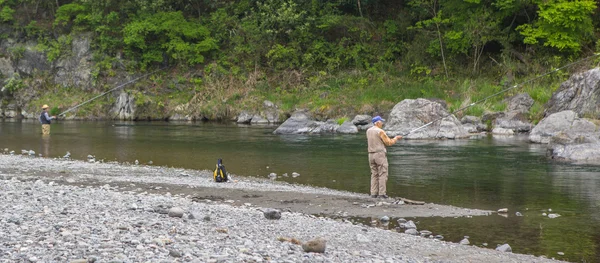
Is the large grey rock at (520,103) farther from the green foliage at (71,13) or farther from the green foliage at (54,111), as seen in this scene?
the green foliage at (71,13)

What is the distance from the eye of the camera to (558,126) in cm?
2609

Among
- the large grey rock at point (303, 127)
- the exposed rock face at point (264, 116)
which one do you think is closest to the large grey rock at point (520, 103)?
the large grey rock at point (303, 127)

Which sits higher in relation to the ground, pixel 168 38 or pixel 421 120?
pixel 168 38

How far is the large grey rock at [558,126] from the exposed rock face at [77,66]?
101 feet

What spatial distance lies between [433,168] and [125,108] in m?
Result: 28.7

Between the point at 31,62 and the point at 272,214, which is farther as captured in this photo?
the point at 31,62

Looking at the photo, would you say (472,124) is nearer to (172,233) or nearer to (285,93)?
(285,93)

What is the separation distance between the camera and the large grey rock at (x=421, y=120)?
91.9ft

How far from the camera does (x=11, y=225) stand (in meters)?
7.55

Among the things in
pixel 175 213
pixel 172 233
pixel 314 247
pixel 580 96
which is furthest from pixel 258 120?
pixel 314 247

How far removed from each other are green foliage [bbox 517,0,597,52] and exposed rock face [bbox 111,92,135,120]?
23954 mm

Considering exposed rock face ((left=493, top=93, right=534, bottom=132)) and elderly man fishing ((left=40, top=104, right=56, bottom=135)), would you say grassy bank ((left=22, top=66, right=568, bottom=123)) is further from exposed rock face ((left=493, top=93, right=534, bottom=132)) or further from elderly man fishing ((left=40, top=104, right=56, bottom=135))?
elderly man fishing ((left=40, top=104, right=56, bottom=135))

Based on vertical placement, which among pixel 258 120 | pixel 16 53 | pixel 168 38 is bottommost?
pixel 258 120

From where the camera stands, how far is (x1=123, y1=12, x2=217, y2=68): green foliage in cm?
4362
